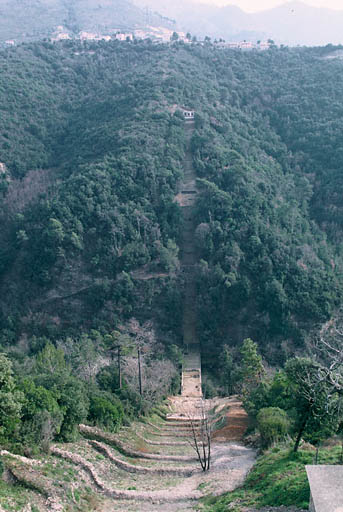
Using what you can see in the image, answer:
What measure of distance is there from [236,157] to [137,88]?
21.2m

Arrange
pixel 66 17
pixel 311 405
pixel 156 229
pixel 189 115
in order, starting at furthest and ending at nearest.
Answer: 1. pixel 66 17
2. pixel 189 115
3. pixel 156 229
4. pixel 311 405

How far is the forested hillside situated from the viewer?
44.5 m

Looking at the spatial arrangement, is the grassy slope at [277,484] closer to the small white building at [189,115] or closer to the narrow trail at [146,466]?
the narrow trail at [146,466]

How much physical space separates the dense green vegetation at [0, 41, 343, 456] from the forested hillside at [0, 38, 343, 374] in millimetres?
154

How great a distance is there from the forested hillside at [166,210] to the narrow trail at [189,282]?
120 cm

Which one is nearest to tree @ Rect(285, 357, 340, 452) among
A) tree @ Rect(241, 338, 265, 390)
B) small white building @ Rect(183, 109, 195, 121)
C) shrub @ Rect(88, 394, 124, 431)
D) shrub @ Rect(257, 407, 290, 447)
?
shrub @ Rect(257, 407, 290, 447)

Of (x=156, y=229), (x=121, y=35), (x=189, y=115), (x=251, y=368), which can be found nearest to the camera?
(x=251, y=368)

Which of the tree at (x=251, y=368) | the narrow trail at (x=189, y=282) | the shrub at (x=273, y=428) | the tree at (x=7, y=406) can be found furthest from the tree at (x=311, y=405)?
the narrow trail at (x=189, y=282)

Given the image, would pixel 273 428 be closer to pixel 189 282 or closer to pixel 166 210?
pixel 189 282

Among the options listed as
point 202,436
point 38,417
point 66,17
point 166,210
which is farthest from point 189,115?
point 66,17

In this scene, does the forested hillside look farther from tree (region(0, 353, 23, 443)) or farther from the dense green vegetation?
tree (region(0, 353, 23, 443))

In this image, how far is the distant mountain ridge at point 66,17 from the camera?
427 feet

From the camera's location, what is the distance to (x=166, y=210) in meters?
50.7

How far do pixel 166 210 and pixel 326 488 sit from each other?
3938 cm
